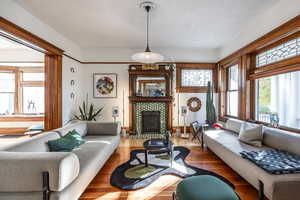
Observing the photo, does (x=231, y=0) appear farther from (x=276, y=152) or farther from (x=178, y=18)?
(x=276, y=152)

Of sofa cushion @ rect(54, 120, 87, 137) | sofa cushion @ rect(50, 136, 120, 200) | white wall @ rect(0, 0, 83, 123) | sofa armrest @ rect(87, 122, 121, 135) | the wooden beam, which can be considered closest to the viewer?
sofa cushion @ rect(50, 136, 120, 200)

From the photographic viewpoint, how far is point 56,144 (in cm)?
230

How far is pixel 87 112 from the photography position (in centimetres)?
519

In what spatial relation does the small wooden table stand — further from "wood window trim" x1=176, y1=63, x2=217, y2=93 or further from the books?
"wood window trim" x1=176, y1=63, x2=217, y2=93

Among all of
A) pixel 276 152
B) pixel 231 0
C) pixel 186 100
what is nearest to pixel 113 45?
pixel 186 100

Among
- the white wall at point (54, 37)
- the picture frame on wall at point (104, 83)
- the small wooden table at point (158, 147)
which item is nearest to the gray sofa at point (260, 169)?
the small wooden table at point (158, 147)

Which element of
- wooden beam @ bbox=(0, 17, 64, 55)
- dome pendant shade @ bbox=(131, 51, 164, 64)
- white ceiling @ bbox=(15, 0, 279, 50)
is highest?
white ceiling @ bbox=(15, 0, 279, 50)

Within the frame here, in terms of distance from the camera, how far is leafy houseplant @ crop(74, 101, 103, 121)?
4.82 meters

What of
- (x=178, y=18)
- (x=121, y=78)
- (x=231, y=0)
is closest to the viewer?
(x=231, y=0)

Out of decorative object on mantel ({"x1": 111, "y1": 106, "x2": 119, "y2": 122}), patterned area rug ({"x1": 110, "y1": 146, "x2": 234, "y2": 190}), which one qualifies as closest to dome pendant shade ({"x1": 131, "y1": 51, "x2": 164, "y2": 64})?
patterned area rug ({"x1": 110, "y1": 146, "x2": 234, "y2": 190})

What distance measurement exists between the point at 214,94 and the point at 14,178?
5.41m

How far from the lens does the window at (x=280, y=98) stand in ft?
9.39

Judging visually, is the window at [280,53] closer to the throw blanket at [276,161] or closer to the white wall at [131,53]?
the throw blanket at [276,161]

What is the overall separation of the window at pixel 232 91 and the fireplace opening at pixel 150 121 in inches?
89.3
